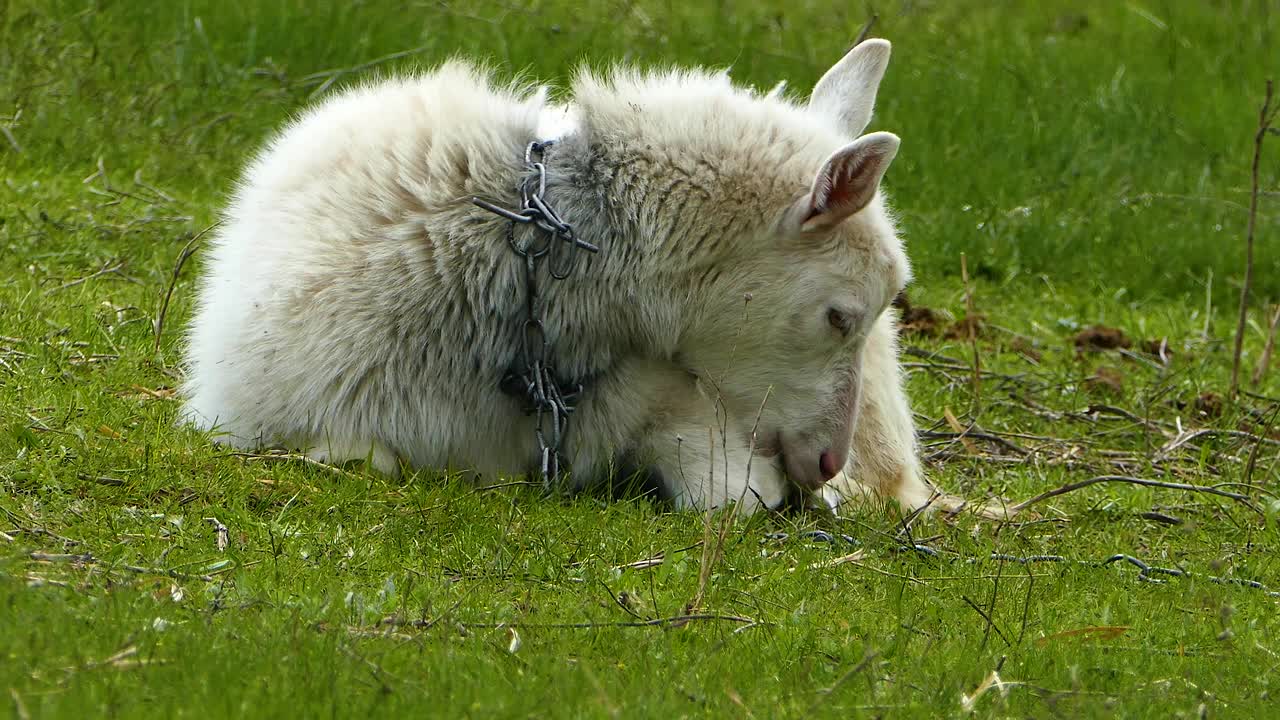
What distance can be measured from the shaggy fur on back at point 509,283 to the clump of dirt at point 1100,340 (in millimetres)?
3647

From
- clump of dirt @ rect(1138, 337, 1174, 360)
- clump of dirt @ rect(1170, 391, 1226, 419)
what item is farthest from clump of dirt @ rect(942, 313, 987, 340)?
clump of dirt @ rect(1170, 391, 1226, 419)

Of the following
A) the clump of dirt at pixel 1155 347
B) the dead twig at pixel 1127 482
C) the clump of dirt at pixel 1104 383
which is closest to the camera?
the dead twig at pixel 1127 482

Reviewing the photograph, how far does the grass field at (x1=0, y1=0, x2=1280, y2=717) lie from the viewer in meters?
3.29

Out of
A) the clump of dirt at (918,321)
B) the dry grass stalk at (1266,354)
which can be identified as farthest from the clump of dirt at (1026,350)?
the dry grass stalk at (1266,354)

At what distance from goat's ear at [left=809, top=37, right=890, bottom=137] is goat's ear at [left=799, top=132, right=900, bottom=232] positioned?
0.82 meters

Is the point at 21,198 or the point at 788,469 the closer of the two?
the point at 788,469

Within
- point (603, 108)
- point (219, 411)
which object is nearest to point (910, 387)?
point (603, 108)

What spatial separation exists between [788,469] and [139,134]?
5.05 metres

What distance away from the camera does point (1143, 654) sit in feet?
12.9

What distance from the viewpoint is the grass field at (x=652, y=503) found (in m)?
3.29

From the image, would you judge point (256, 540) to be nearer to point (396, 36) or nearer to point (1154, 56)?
point (396, 36)

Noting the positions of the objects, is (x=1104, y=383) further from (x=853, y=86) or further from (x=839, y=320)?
(x=839, y=320)

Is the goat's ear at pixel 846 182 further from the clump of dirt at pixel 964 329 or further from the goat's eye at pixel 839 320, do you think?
the clump of dirt at pixel 964 329

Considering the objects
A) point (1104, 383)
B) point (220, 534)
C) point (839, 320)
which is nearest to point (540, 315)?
point (839, 320)
